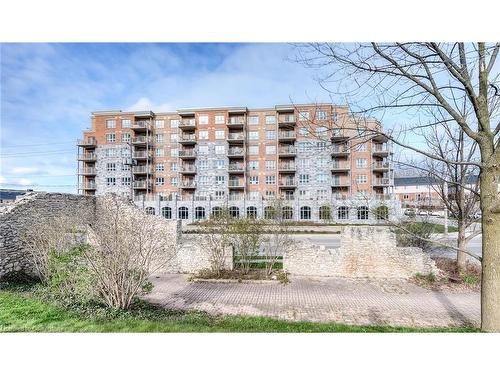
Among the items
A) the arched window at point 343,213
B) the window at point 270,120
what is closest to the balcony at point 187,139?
the window at point 270,120

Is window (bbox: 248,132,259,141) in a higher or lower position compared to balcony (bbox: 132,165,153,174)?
higher

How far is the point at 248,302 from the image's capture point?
574cm

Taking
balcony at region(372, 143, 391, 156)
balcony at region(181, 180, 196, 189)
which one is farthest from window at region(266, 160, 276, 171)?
balcony at region(372, 143, 391, 156)

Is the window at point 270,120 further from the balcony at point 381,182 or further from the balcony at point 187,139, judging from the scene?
the balcony at point 381,182

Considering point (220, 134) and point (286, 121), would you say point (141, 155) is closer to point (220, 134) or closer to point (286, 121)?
point (220, 134)

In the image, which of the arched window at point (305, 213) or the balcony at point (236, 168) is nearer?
the arched window at point (305, 213)

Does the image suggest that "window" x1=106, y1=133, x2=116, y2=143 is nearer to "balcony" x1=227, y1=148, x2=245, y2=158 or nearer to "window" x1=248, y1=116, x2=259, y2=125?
"balcony" x1=227, y1=148, x2=245, y2=158

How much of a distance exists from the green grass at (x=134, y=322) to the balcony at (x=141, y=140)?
2304 cm

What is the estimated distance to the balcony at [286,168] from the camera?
90.6 ft

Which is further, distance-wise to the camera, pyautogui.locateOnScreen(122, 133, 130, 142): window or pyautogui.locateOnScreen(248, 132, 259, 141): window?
pyautogui.locateOnScreen(248, 132, 259, 141): window

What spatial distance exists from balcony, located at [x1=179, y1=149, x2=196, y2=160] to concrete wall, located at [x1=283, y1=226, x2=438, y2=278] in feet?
71.6

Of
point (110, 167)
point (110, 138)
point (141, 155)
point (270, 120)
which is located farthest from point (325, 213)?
point (110, 138)

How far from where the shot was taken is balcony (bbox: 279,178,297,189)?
90.5 ft
